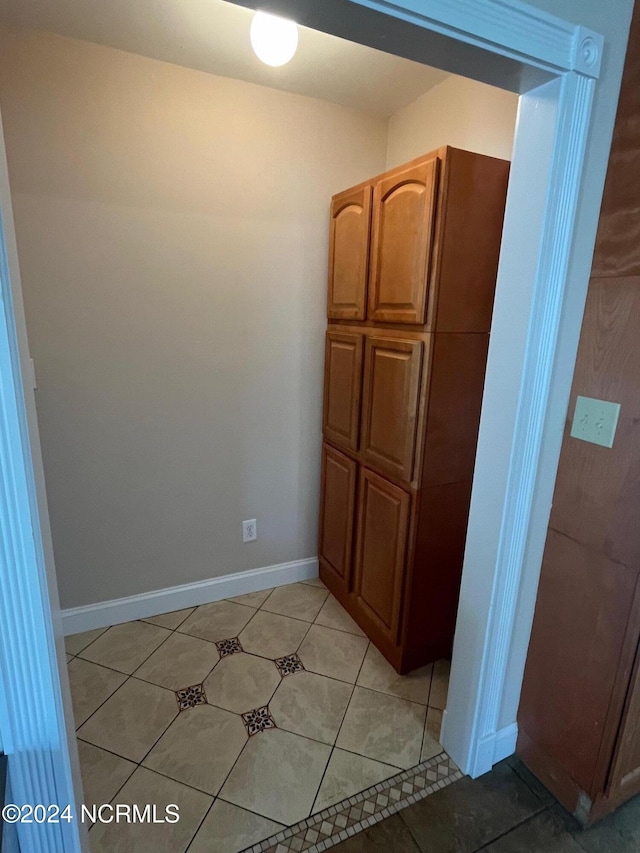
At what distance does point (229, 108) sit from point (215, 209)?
39cm

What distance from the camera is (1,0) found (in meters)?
1.37

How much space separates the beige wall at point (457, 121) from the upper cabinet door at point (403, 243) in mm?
406

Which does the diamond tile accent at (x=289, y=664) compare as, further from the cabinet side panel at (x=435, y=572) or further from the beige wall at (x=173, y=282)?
the beige wall at (x=173, y=282)

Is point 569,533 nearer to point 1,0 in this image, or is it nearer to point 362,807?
point 362,807

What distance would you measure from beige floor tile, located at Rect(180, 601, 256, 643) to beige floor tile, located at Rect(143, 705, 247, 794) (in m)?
0.39

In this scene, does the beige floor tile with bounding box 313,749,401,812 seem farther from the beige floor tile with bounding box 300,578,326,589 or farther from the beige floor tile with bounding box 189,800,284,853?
the beige floor tile with bounding box 300,578,326,589

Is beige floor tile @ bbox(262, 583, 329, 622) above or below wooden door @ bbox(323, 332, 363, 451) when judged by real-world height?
below

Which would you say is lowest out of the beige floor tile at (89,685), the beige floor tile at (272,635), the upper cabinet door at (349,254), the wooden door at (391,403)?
the beige floor tile at (89,685)

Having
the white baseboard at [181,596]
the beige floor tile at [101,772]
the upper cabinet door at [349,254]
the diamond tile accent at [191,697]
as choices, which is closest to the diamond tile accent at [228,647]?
the diamond tile accent at [191,697]

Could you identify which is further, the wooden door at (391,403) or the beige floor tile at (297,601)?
the beige floor tile at (297,601)

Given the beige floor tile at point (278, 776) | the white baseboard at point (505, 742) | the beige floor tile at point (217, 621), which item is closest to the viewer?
the beige floor tile at point (278, 776)

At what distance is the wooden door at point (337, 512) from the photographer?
2105mm

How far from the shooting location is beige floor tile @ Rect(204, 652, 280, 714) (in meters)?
1.73

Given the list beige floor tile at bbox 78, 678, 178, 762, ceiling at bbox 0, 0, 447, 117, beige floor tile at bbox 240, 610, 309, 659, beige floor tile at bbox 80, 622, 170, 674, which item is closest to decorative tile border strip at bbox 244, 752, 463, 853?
beige floor tile at bbox 78, 678, 178, 762
